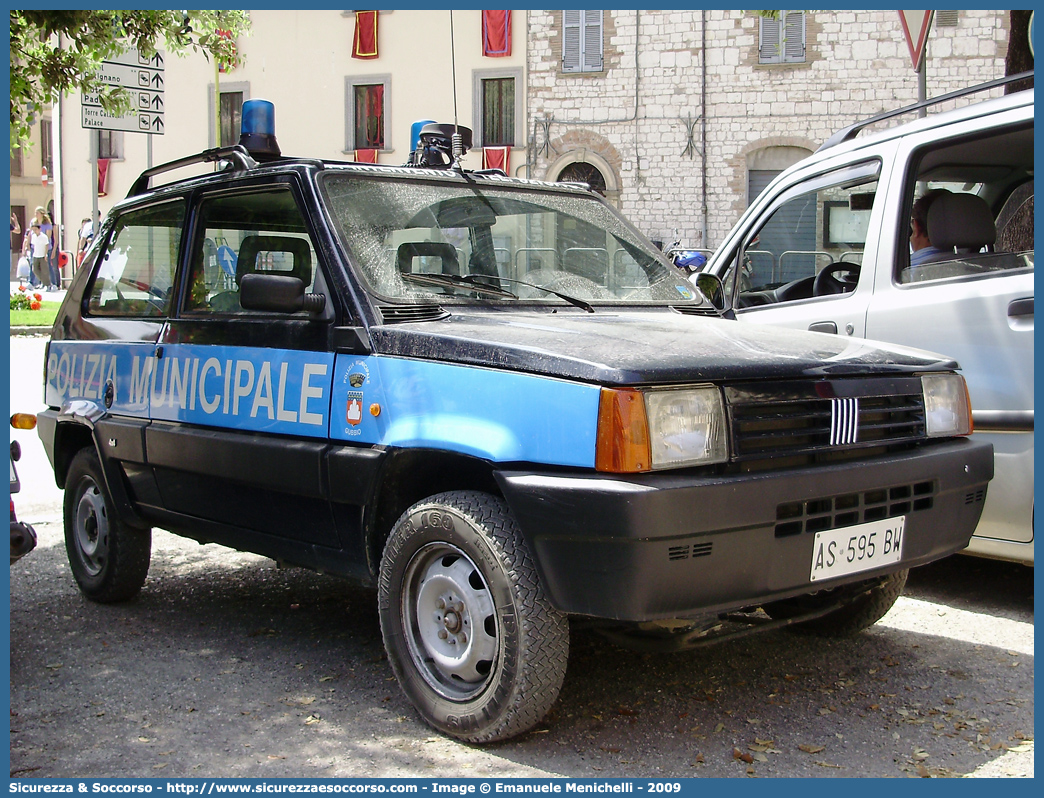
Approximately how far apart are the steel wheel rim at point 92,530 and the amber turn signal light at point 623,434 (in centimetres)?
286

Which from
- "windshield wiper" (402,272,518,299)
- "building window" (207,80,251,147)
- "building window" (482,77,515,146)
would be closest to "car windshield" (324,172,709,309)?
"windshield wiper" (402,272,518,299)

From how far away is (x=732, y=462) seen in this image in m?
3.03

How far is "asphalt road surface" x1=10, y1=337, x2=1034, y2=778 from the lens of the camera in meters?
3.22

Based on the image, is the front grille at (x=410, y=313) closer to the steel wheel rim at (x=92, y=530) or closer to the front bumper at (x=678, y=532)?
the front bumper at (x=678, y=532)

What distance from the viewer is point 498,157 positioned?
1084 inches

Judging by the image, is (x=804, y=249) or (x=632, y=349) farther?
(x=804, y=249)

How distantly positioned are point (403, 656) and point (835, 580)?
1339 millimetres

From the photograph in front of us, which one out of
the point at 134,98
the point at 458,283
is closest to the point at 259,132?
the point at 458,283

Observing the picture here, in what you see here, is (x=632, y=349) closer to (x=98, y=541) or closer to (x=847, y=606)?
(x=847, y=606)

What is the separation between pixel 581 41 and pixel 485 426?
24871 millimetres

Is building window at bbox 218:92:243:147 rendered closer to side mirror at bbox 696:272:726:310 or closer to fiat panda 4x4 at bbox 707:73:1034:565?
fiat panda 4x4 at bbox 707:73:1034:565

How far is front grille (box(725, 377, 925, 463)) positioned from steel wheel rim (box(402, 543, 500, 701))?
34.4 inches

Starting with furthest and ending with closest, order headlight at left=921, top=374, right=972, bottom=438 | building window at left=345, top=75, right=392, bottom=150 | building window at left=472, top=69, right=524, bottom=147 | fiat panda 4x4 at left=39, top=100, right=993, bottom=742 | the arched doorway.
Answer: building window at left=345, top=75, right=392, bottom=150 < building window at left=472, top=69, right=524, bottom=147 < the arched doorway < headlight at left=921, top=374, right=972, bottom=438 < fiat panda 4x4 at left=39, top=100, right=993, bottom=742

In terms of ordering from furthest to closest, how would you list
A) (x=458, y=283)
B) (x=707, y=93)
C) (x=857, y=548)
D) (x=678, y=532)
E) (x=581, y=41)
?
(x=581, y=41), (x=707, y=93), (x=458, y=283), (x=857, y=548), (x=678, y=532)
